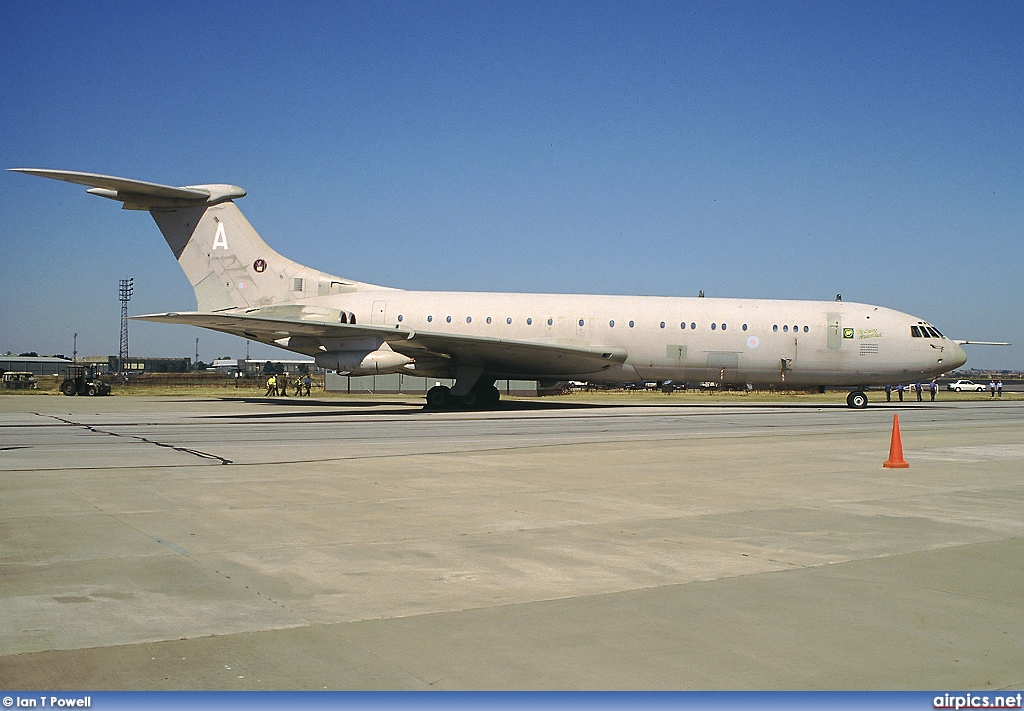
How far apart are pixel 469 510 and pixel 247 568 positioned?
303 cm

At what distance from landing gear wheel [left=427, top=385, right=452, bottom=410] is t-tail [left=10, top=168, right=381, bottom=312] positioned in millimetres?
6375

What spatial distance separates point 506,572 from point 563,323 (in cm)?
2487

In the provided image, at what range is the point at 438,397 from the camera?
96.6ft

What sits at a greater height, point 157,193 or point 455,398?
point 157,193

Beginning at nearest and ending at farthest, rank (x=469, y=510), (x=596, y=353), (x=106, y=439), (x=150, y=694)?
1. (x=150, y=694)
2. (x=469, y=510)
3. (x=106, y=439)
4. (x=596, y=353)

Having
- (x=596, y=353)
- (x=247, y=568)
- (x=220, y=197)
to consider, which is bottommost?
(x=247, y=568)

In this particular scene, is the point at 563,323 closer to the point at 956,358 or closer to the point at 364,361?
the point at 364,361

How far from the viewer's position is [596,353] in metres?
29.9

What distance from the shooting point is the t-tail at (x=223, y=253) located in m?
31.6

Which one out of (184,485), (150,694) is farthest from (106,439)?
(150,694)

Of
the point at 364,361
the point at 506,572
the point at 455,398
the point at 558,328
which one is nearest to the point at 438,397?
the point at 455,398

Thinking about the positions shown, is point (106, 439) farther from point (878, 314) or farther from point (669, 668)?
point (878, 314)

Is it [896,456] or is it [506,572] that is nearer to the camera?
[506,572]

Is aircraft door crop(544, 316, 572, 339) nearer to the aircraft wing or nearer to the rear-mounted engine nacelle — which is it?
the aircraft wing
